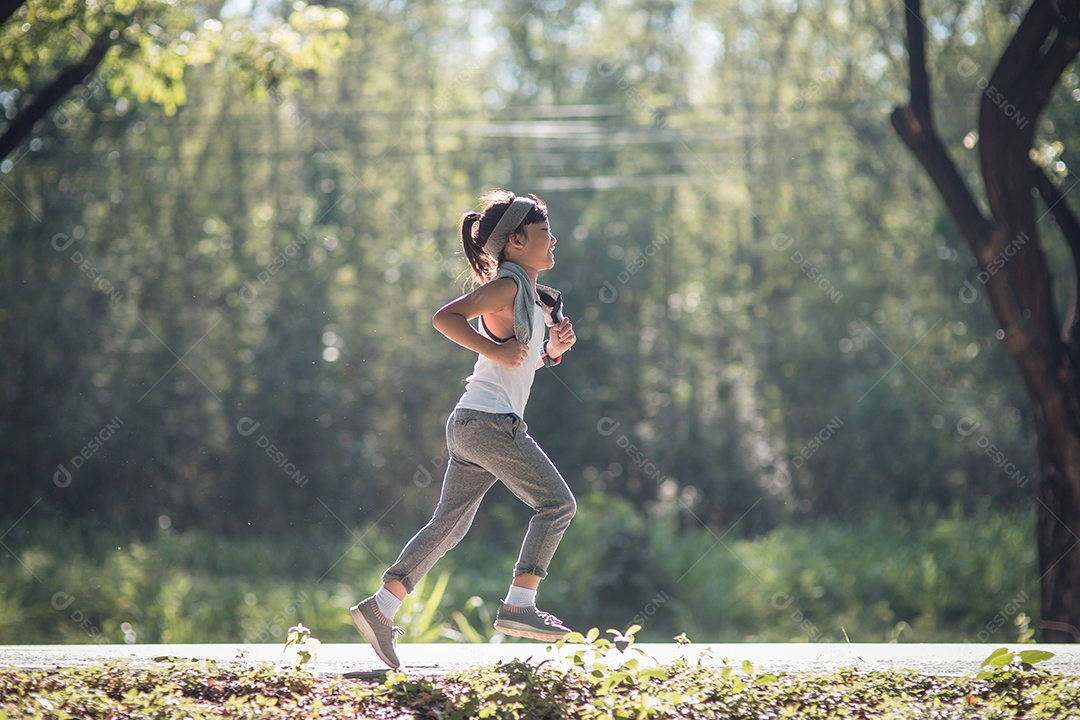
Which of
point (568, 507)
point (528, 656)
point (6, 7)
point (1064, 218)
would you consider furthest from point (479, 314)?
point (1064, 218)

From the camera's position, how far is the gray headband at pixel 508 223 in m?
4.39

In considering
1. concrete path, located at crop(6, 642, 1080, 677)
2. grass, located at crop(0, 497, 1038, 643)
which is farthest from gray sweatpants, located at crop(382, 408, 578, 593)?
grass, located at crop(0, 497, 1038, 643)

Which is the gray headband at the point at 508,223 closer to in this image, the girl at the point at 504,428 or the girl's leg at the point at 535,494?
the girl at the point at 504,428

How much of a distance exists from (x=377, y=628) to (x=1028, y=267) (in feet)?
16.7

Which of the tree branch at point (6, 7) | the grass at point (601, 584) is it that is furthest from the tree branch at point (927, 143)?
the grass at point (601, 584)

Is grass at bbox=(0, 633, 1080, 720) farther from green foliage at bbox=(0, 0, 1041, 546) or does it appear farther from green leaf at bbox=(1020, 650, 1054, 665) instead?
green foliage at bbox=(0, 0, 1041, 546)

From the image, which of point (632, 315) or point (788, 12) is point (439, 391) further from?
point (788, 12)

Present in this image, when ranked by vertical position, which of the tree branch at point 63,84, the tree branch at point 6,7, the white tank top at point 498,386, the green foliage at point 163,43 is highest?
the green foliage at point 163,43

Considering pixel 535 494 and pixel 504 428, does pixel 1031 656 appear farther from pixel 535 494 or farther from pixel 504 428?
pixel 504 428

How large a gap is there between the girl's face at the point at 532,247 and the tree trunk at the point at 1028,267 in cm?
403

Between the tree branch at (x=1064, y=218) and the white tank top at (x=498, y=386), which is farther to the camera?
the tree branch at (x=1064, y=218)

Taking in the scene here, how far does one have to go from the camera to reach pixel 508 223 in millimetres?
4398

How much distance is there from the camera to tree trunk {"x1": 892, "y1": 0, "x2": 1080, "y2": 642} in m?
7.14

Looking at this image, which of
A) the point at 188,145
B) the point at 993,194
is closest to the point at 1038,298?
the point at 993,194
